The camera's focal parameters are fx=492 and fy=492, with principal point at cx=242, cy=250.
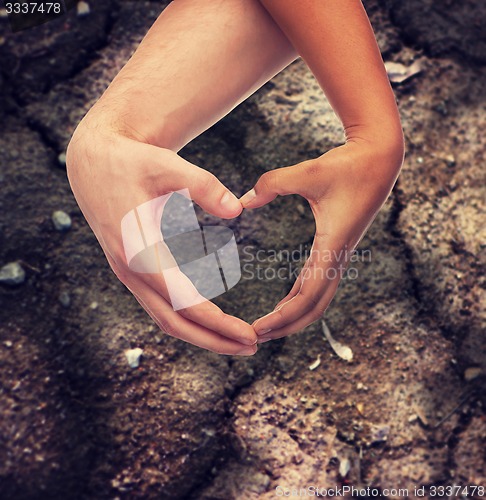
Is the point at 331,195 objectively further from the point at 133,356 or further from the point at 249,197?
the point at 133,356

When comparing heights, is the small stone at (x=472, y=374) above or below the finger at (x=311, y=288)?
below

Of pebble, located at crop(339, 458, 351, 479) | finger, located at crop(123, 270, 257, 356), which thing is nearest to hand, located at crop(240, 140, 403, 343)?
finger, located at crop(123, 270, 257, 356)

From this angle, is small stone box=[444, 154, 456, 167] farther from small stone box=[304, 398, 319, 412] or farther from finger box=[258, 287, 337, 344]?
small stone box=[304, 398, 319, 412]

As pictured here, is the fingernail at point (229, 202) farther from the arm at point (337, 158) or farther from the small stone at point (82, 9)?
the small stone at point (82, 9)

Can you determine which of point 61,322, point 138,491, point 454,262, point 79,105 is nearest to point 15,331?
point 61,322

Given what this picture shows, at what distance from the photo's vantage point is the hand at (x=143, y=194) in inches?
36.6

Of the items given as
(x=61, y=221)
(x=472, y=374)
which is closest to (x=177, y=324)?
(x=61, y=221)

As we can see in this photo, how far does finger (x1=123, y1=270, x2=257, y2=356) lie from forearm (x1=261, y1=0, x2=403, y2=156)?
0.51 meters

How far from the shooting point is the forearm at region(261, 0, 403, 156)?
104cm

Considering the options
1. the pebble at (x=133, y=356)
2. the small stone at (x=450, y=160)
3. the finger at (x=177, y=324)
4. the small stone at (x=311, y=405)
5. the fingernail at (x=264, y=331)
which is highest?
the finger at (x=177, y=324)

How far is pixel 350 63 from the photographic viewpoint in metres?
1.06

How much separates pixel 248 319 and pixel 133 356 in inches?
13.5

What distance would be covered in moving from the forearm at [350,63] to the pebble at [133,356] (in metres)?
0.83

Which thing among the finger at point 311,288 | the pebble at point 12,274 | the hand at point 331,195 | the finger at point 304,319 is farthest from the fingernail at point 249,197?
the pebble at point 12,274
